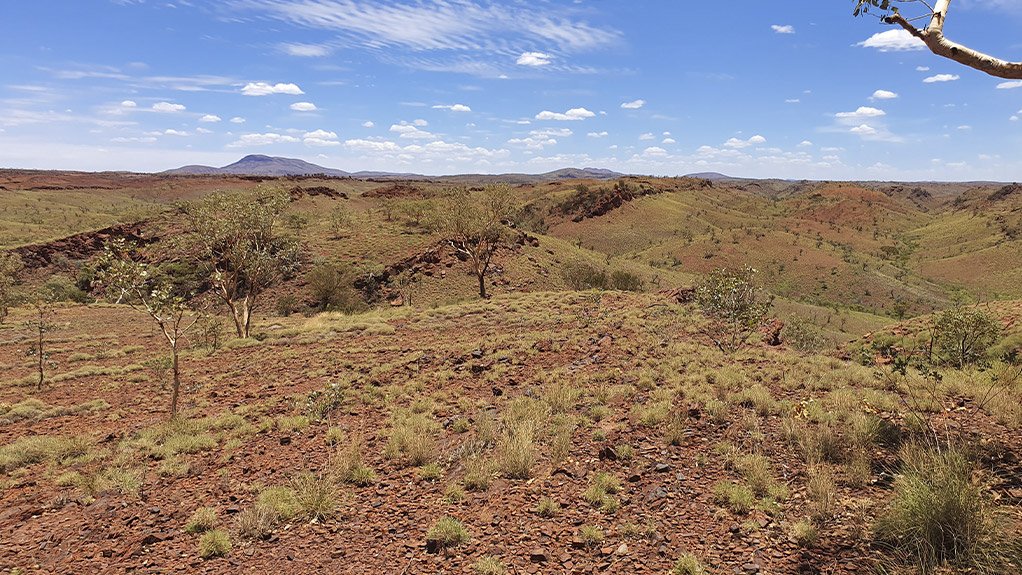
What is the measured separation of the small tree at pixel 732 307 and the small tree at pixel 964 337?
4.28 meters

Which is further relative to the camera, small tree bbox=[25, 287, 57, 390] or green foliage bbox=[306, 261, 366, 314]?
green foliage bbox=[306, 261, 366, 314]

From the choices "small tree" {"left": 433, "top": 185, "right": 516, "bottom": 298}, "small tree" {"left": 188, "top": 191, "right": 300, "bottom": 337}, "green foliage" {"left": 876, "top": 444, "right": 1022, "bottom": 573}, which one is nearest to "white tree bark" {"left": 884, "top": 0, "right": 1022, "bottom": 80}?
Answer: "green foliage" {"left": 876, "top": 444, "right": 1022, "bottom": 573}

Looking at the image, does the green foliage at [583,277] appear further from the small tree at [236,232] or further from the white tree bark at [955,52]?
the white tree bark at [955,52]

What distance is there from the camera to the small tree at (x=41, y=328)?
583 inches

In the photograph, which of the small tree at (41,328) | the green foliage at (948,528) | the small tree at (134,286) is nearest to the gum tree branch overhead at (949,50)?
the green foliage at (948,528)

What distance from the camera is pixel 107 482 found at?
7.56 metres

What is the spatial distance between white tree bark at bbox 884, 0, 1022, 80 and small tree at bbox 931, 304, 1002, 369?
32.2ft

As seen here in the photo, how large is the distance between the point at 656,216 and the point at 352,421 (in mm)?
70471

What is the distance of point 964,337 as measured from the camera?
12312 mm

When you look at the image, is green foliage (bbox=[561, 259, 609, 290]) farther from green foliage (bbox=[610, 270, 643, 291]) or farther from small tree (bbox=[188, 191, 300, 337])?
small tree (bbox=[188, 191, 300, 337])

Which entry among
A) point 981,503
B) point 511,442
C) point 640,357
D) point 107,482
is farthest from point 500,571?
point 640,357

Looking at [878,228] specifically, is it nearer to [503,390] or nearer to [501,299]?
[501,299]

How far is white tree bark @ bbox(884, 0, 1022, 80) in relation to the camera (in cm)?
503

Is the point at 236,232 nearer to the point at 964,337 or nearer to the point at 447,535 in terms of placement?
the point at 447,535
